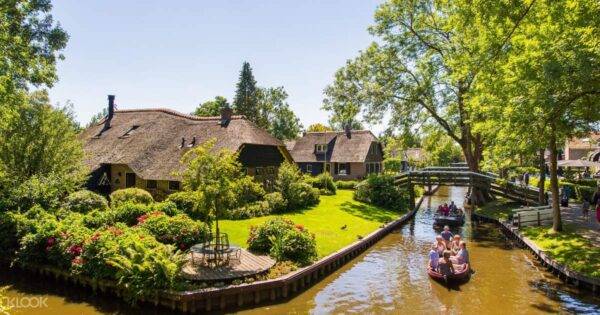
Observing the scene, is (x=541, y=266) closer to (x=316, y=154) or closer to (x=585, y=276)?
(x=585, y=276)

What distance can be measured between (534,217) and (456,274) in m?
12.7

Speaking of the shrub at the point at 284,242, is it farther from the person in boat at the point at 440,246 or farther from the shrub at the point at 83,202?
the shrub at the point at 83,202

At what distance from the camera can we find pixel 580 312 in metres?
16.0

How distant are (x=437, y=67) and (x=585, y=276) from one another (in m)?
24.1

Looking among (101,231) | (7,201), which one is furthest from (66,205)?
(101,231)

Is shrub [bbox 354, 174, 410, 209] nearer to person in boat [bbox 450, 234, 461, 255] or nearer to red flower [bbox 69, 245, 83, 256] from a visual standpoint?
person in boat [bbox 450, 234, 461, 255]

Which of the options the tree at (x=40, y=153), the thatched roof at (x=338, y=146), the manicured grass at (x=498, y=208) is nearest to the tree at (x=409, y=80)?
the manicured grass at (x=498, y=208)

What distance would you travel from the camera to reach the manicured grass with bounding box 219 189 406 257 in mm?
24297

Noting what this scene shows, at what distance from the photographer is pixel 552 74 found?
1641 centimetres

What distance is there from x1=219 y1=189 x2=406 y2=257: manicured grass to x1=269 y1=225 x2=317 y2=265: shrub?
149 cm

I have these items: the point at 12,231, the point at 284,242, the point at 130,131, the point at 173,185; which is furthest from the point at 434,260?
the point at 130,131

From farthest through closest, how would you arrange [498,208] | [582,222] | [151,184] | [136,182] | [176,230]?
[498,208], [136,182], [151,184], [582,222], [176,230]

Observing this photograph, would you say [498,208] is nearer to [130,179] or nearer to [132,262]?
[130,179]

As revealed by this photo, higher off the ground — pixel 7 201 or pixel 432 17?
pixel 432 17
